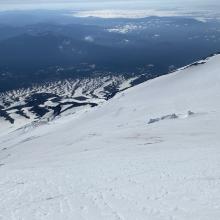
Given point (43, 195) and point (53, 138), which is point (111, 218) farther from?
point (53, 138)

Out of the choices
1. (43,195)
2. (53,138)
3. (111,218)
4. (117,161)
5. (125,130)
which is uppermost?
(111,218)

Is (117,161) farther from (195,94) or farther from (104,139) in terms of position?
(195,94)

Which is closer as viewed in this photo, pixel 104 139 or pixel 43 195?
pixel 43 195

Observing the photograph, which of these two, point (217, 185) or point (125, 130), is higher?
point (217, 185)

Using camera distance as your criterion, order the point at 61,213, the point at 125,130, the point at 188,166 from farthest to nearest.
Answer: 1. the point at 125,130
2. the point at 188,166
3. the point at 61,213

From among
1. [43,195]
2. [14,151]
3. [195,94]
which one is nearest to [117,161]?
[43,195]

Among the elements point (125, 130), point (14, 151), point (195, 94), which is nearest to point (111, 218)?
point (125, 130)

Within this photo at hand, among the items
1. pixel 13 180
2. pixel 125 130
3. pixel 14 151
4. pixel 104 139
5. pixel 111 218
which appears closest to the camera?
pixel 111 218
